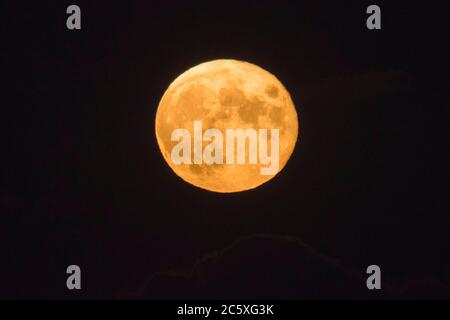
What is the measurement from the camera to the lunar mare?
6.98 meters

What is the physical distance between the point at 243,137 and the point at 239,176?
1.75ft

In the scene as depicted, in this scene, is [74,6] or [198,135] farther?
[74,6]

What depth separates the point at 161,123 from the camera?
24.2 ft

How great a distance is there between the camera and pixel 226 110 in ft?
22.9

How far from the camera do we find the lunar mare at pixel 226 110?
6.98 m

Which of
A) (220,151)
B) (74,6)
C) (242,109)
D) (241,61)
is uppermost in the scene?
(74,6)

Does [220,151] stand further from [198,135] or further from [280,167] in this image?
[280,167]

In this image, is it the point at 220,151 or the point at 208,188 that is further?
the point at 208,188

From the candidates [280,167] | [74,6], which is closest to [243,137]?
[280,167]

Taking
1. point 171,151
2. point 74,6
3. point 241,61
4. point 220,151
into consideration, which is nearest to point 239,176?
point 220,151

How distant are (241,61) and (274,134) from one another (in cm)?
112

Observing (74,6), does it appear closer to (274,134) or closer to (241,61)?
(241,61)

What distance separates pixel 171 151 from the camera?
23.8 ft

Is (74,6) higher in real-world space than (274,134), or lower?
higher
